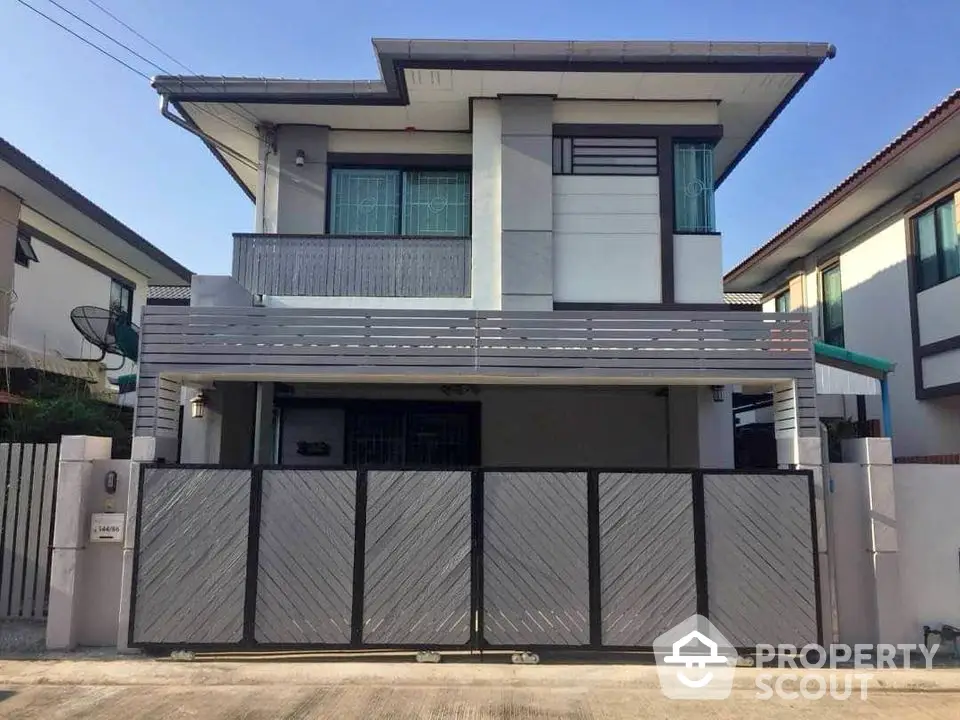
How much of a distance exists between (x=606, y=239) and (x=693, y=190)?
1455 mm

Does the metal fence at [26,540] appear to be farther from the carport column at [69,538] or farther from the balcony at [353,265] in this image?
the balcony at [353,265]

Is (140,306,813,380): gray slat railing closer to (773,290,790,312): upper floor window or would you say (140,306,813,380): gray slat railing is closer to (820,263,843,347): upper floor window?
(820,263,843,347): upper floor window

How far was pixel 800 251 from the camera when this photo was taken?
55.7 ft

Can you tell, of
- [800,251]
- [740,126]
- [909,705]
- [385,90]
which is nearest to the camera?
[909,705]

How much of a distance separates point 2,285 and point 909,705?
14.4 meters

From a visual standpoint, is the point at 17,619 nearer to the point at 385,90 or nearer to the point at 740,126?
the point at 385,90

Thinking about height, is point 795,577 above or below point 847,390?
below

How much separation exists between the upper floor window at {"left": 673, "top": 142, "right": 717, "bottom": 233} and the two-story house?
0.10 feet

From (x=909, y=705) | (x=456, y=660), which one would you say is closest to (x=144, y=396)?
(x=456, y=660)

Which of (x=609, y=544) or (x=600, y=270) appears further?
(x=600, y=270)

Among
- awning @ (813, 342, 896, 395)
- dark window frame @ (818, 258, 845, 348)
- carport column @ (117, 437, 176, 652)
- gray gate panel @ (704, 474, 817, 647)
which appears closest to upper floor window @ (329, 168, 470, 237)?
carport column @ (117, 437, 176, 652)

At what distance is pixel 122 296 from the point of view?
17.8 metres

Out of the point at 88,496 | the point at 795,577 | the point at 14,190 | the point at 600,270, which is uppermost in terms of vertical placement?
the point at 14,190

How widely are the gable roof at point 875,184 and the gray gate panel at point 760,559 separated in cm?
649
